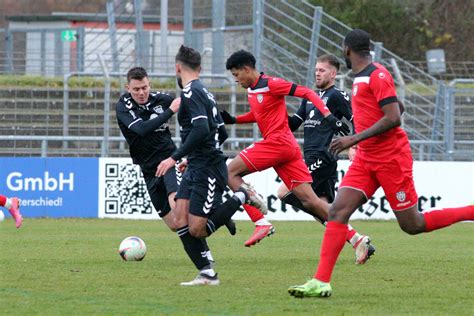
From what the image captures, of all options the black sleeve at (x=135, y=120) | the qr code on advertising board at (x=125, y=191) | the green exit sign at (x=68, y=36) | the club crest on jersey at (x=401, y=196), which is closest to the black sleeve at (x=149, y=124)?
the black sleeve at (x=135, y=120)

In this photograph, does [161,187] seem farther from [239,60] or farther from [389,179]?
[389,179]

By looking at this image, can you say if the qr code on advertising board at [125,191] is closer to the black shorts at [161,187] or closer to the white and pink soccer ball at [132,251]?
the black shorts at [161,187]

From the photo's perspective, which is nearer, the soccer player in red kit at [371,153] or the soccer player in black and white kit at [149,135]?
the soccer player in red kit at [371,153]

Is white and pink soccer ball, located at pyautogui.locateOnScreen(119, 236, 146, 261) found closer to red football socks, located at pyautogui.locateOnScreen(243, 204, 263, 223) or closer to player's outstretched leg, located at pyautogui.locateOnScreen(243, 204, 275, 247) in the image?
player's outstretched leg, located at pyautogui.locateOnScreen(243, 204, 275, 247)

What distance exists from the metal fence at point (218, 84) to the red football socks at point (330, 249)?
44.0 feet

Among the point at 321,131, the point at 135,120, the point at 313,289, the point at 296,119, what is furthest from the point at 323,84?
the point at 313,289

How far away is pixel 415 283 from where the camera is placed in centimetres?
1023

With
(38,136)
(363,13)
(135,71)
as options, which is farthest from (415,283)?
(363,13)

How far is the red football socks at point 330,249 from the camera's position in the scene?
8.93 m

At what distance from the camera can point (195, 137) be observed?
959 cm

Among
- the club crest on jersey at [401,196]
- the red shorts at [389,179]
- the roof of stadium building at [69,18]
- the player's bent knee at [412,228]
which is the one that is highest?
the roof of stadium building at [69,18]

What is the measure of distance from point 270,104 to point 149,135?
146cm

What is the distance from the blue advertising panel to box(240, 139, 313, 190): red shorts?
903 cm

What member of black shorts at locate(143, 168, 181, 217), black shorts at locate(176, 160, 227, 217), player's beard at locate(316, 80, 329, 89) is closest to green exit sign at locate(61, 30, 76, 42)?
player's beard at locate(316, 80, 329, 89)
